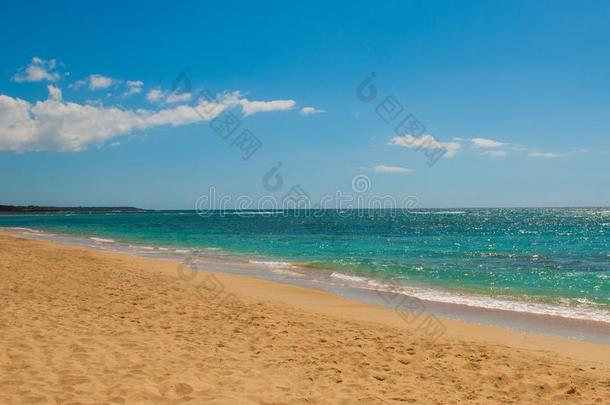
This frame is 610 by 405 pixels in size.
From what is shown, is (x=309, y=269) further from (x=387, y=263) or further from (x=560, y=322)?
(x=560, y=322)

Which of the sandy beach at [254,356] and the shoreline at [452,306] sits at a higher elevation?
the sandy beach at [254,356]

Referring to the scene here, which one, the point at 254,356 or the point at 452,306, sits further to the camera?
the point at 452,306

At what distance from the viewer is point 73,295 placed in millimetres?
10836

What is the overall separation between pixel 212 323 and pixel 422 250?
79.1ft

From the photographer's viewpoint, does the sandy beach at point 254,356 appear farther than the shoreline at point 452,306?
No

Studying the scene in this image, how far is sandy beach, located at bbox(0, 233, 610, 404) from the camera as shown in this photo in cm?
554

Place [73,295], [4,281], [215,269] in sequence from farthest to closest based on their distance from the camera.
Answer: [215,269], [4,281], [73,295]

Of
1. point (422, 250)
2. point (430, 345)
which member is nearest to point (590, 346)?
point (430, 345)

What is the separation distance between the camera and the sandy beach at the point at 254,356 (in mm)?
5539

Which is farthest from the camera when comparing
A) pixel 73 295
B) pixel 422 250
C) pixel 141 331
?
pixel 422 250

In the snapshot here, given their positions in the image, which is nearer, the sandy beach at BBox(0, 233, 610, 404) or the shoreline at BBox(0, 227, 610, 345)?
the sandy beach at BBox(0, 233, 610, 404)

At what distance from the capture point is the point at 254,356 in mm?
7027

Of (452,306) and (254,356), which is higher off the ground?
(254,356)

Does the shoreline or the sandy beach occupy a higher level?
the sandy beach
